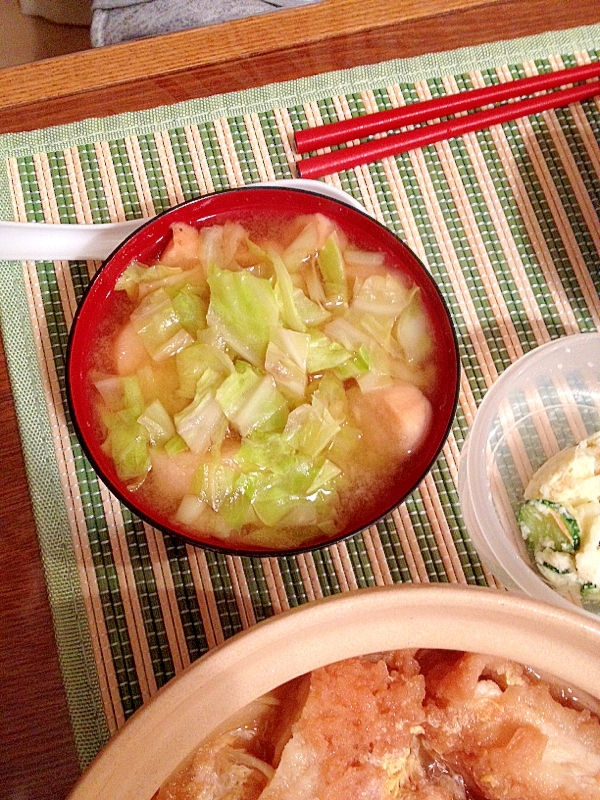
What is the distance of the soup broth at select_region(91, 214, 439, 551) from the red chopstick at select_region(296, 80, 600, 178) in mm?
214

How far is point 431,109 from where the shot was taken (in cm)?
132

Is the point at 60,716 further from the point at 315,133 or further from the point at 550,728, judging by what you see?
the point at 315,133

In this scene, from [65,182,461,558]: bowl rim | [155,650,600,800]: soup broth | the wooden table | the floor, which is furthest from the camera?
the floor

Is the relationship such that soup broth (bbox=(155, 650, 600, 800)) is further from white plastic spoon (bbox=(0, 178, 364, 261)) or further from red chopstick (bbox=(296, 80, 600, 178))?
red chopstick (bbox=(296, 80, 600, 178))

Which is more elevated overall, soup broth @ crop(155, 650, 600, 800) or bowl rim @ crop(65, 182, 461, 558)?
bowl rim @ crop(65, 182, 461, 558)

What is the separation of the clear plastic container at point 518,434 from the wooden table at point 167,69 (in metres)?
0.64

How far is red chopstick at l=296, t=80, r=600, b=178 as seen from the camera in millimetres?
1287

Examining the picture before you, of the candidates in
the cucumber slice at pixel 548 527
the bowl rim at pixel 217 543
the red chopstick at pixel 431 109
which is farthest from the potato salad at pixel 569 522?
the red chopstick at pixel 431 109

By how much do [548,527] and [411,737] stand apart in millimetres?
376

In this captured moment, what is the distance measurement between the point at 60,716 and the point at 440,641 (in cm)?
57

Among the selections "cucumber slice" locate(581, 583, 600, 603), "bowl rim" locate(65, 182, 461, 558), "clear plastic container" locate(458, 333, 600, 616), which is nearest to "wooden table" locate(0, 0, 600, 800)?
"bowl rim" locate(65, 182, 461, 558)

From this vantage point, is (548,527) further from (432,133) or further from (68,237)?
(68,237)

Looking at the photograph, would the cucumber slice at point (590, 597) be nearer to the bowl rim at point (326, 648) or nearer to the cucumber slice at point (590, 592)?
the cucumber slice at point (590, 592)

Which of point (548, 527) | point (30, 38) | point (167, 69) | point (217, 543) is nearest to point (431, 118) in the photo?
point (167, 69)
